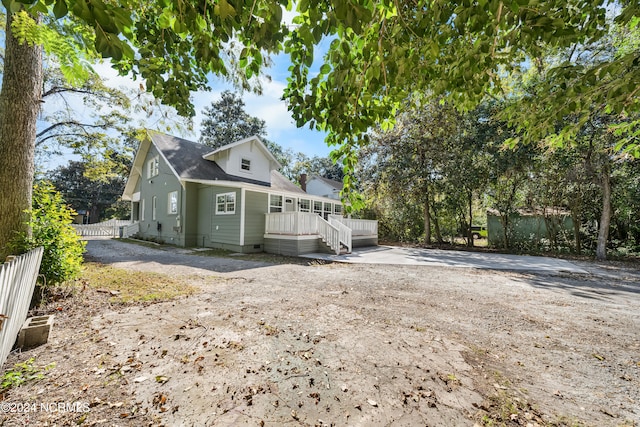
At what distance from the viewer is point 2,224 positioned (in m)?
3.53

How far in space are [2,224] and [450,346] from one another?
607cm

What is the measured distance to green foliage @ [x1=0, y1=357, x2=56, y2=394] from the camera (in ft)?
6.89

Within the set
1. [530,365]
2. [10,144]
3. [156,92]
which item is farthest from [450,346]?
[10,144]

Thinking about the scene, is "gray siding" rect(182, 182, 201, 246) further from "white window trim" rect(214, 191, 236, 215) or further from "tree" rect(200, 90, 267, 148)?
"tree" rect(200, 90, 267, 148)

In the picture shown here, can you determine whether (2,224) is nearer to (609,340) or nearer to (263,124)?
(609,340)

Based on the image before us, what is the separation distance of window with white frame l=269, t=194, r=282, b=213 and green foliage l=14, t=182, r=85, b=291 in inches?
339

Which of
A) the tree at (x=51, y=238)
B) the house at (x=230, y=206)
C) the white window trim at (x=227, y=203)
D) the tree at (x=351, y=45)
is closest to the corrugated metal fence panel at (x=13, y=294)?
the tree at (x=51, y=238)

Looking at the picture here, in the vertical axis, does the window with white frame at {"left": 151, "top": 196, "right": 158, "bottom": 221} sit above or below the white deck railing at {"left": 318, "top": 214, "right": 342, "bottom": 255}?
above

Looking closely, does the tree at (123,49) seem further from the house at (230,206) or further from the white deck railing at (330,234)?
the white deck railing at (330,234)

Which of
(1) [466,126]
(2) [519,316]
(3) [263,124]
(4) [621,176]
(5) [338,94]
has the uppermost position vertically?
(3) [263,124]

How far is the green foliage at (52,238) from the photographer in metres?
3.77

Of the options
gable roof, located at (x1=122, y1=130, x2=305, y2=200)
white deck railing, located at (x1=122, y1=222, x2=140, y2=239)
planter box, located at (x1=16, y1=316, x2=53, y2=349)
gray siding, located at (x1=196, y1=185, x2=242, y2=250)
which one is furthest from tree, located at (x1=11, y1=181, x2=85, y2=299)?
white deck railing, located at (x1=122, y1=222, x2=140, y2=239)

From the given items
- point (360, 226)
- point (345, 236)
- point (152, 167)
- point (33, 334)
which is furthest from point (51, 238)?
point (152, 167)

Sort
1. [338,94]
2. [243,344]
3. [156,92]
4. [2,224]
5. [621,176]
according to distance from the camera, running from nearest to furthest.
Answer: [338,94] → [156,92] → [243,344] → [2,224] → [621,176]
